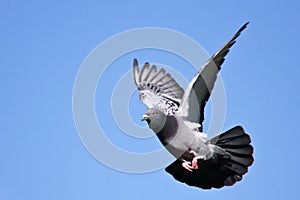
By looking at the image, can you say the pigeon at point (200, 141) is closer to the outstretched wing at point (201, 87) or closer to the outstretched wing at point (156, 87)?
the outstretched wing at point (201, 87)

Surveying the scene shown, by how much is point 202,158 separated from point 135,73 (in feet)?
14.6

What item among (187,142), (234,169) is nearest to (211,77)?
(187,142)

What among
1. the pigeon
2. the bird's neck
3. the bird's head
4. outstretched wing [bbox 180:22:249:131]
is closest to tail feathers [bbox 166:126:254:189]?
A: the pigeon

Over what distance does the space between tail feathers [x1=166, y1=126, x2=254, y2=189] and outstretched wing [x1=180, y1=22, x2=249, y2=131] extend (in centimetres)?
86

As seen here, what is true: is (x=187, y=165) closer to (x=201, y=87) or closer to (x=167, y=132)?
(x=167, y=132)

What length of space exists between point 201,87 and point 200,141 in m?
1.42

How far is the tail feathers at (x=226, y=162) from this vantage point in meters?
12.8

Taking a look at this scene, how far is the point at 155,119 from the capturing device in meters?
12.6

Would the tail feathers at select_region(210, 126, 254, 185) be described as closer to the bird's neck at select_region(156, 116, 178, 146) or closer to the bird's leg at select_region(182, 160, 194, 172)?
the bird's leg at select_region(182, 160, 194, 172)

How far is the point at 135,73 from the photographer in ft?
52.2

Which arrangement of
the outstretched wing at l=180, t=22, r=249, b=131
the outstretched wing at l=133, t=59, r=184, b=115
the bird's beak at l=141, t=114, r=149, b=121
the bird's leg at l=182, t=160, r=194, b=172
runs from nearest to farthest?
the outstretched wing at l=180, t=22, r=249, b=131, the bird's beak at l=141, t=114, r=149, b=121, the bird's leg at l=182, t=160, r=194, b=172, the outstretched wing at l=133, t=59, r=184, b=115

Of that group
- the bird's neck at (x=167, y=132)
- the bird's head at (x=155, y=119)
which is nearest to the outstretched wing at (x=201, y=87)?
the bird's neck at (x=167, y=132)

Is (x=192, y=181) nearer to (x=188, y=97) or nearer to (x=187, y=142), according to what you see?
(x=187, y=142)

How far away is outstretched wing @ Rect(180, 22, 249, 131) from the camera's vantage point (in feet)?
39.7
